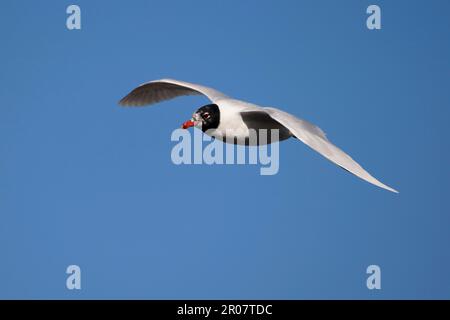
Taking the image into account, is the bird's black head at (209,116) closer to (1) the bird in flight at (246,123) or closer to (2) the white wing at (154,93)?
(1) the bird in flight at (246,123)

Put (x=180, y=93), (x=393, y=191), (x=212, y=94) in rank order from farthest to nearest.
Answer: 1. (x=180, y=93)
2. (x=212, y=94)
3. (x=393, y=191)

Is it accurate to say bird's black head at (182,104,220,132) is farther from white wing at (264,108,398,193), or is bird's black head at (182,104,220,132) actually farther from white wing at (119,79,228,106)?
white wing at (119,79,228,106)

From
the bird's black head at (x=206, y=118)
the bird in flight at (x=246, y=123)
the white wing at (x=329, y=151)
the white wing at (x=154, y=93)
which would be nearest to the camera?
the white wing at (x=329, y=151)

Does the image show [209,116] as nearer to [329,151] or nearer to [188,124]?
[188,124]

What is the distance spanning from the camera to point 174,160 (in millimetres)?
5383

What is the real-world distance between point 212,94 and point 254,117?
928 millimetres

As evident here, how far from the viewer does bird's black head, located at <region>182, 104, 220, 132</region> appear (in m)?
6.00

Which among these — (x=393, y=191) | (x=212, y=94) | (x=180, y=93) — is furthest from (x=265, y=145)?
(x=393, y=191)

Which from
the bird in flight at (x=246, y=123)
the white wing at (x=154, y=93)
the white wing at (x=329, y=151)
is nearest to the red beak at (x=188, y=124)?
the bird in flight at (x=246, y=123)

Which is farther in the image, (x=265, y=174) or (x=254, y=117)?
(x=254, y=117)

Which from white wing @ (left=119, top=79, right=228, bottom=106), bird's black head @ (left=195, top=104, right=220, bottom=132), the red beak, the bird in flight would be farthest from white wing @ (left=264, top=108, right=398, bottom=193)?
white wing @ (left=119, top=79, right=228, bottom=106)

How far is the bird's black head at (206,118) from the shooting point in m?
6.00
